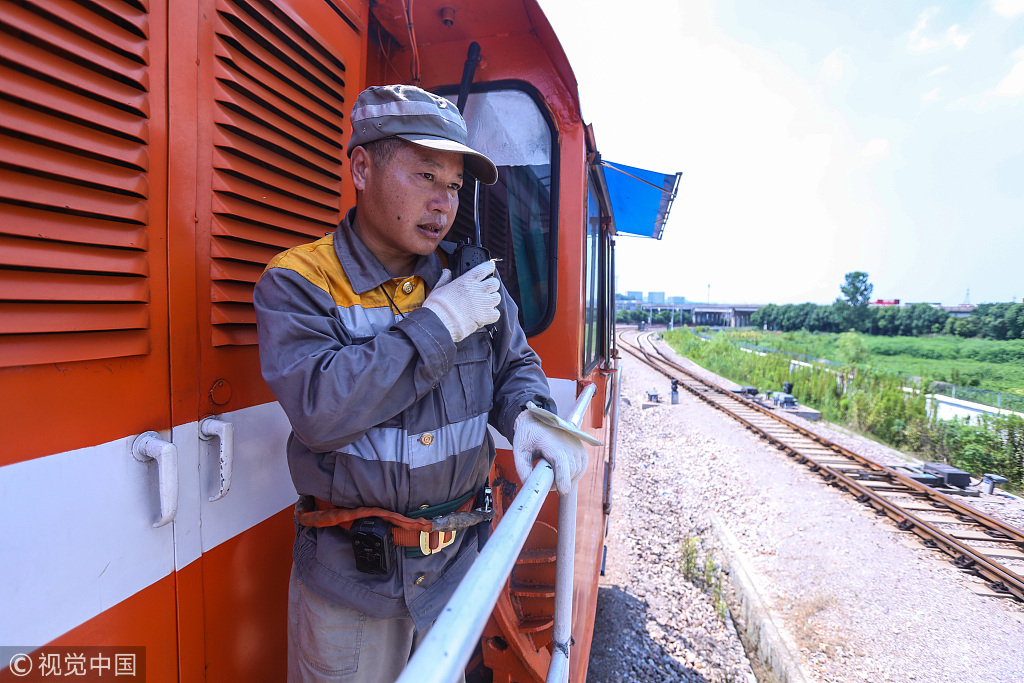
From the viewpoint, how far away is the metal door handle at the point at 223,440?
3.96 feet

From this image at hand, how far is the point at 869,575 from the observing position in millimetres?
5613

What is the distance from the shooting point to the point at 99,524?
99 centimetres

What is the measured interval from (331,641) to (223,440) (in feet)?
1.97

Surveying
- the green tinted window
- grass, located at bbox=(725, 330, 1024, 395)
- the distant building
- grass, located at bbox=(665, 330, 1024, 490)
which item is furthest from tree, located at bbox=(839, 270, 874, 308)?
the green tinted window

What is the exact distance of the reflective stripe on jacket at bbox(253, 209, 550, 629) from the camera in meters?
1.11

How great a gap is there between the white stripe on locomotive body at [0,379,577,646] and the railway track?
7.63m

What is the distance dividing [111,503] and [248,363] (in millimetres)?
453

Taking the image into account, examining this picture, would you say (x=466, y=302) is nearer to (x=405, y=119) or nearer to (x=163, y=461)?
(x=405, y=119)

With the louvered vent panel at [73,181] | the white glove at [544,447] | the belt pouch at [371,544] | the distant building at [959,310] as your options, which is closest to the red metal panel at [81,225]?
the louvered vent panel at [73,181]

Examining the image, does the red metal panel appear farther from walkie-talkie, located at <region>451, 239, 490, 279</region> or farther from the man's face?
walkie-talkie, located at <region>451, 239, 490, 279</region>

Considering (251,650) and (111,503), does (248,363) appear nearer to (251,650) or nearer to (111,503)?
(111,503)

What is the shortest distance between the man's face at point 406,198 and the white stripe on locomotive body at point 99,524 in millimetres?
633

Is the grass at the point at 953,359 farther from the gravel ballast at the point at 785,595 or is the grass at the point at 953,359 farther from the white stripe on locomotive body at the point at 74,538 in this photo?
the white stripe on locomotive body at the point at 74,538

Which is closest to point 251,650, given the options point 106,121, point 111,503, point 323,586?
point 323,586
